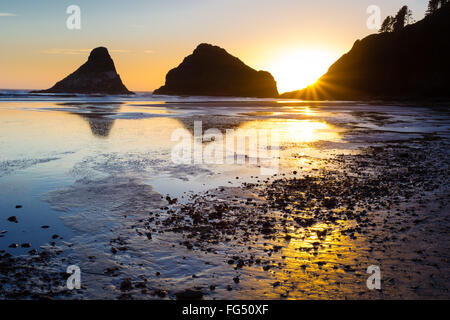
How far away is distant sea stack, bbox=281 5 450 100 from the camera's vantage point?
345ft

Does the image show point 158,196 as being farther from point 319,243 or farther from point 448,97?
point 448,97

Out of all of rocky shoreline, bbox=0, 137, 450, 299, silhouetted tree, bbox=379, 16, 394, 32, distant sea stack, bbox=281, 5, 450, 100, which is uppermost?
silhouetted tree, bbox=379, 16, 394, 32

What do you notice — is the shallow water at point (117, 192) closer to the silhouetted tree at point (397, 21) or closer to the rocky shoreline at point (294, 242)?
the rocky shoreline at point (294, 242)

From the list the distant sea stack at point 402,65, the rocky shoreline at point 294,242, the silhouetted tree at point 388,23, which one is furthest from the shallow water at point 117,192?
the silhouetted tree at point 388,23

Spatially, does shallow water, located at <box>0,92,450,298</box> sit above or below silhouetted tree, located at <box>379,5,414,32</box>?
below

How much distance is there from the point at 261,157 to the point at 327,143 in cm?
824

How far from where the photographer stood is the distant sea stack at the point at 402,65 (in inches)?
4139

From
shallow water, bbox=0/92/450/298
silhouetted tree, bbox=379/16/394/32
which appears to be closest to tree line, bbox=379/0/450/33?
silhouetted tree, bbox=379/16/394/32

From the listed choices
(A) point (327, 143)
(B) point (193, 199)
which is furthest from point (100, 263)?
A: (A) point (327, 143)

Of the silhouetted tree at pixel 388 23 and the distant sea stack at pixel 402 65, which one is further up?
the silhouetted tree at pixel 388 23

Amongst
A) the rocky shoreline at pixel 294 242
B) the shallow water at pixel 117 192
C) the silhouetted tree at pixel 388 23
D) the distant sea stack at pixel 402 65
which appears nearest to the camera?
the rocky shoreline at pixel 294 242

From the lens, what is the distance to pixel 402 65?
116m

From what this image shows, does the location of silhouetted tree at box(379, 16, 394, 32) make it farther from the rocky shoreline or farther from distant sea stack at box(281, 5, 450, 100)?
the rocky shoreline

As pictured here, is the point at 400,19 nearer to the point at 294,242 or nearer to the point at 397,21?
the point at 397,21
